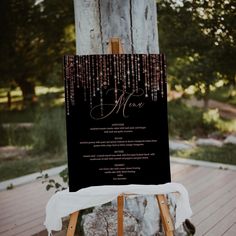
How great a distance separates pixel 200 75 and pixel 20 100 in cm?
405

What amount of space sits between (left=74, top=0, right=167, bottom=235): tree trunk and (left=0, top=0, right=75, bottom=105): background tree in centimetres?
350

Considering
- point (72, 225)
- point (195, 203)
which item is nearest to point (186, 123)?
point (195, 203)

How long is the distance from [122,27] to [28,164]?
11.3ft

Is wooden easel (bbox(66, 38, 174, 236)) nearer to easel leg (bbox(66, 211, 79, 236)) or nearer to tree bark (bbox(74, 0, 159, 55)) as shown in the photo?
easel leg (bbox(66, 211, 79, 236))

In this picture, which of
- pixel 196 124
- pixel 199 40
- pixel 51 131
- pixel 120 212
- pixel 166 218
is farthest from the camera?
pixel 196 124

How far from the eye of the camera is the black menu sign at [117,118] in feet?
7.32

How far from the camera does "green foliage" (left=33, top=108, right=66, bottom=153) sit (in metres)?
6.05

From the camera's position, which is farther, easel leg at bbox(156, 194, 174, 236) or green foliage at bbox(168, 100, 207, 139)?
green foliage at bbox(168, 100, 207, 139)


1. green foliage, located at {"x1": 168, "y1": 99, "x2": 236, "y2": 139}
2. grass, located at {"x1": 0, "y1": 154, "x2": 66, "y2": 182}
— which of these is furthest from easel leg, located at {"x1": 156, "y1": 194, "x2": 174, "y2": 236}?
green foliage, located at {"x1": 168, "y1": 99, "x2": 236, "y2": 139}

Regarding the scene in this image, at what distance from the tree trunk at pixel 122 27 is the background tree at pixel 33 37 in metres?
Answer: 3.50

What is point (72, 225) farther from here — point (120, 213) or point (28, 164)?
point (28, 164)

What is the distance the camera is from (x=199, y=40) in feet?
16.3

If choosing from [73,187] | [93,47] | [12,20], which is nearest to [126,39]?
[93,47]

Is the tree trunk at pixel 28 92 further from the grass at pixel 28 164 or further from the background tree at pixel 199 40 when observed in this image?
the background tree at pixel 199 40
